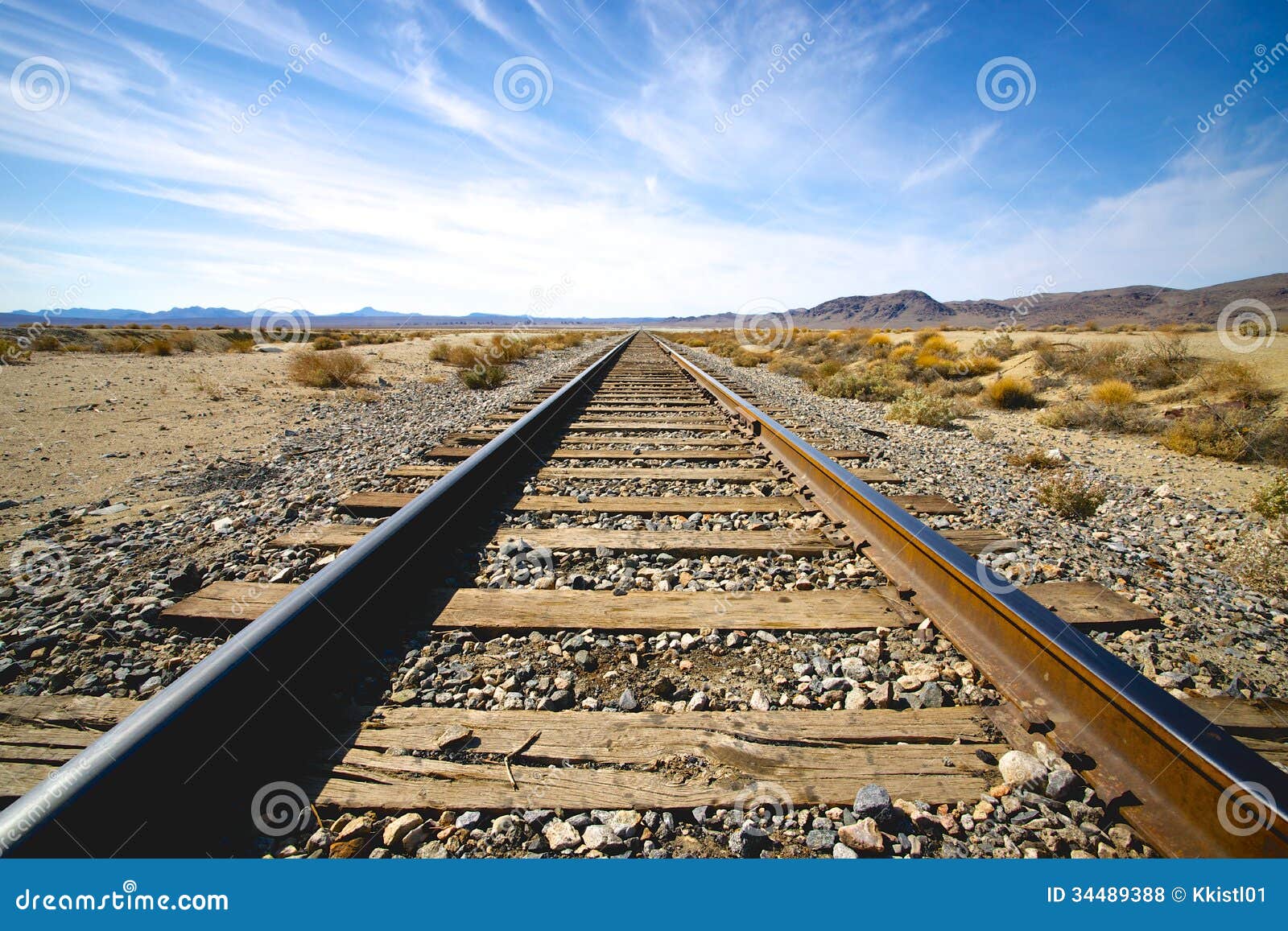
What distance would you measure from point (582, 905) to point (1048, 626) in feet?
4.73

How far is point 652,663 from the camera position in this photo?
187cm

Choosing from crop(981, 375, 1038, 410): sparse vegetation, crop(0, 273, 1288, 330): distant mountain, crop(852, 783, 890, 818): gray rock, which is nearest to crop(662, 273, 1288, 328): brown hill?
crop(0, 273, 1288, 330): distant mountain

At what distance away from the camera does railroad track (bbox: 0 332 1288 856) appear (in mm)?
1165

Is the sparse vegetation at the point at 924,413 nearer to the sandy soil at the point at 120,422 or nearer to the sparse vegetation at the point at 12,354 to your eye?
the sandy soil at the point at 120,422

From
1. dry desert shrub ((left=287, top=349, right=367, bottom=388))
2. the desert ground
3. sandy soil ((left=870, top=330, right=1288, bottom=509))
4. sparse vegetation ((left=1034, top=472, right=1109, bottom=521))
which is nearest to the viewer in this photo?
sparse vegetation ((left=1034, top=472, right=1109, bottom=521))

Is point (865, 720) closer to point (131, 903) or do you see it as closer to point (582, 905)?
point (582, 905)

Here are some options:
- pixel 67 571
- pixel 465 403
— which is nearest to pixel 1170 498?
pixel 67 571

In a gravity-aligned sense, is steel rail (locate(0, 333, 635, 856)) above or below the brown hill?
below

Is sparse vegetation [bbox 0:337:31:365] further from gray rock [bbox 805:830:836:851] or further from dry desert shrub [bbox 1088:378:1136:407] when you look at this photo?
dry desert shrub [bbox 1088:378:1136:407]

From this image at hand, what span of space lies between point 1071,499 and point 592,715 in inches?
147

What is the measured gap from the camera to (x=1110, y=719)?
54.7 inches

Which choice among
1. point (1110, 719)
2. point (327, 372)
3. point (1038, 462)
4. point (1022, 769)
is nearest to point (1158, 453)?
point (1038, 462)

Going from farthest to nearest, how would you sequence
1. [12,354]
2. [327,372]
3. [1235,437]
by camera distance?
[12,354] → [327,372] → [1235,437]

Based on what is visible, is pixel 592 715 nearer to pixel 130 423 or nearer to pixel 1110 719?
pixel 1110 719
